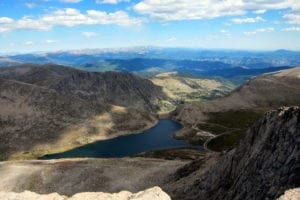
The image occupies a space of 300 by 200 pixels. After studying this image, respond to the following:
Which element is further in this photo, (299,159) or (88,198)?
(88,198)

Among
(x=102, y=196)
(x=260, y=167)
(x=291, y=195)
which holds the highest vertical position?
(x=291, y=195)

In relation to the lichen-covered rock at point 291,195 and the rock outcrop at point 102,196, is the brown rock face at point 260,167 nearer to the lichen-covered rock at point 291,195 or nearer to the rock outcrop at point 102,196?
the lichen-covered rock at point 291,195

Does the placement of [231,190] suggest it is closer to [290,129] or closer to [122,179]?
[290,129]

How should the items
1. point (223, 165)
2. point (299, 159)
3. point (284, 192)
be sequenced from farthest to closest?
point (223, 165)
point (299, 159)
point (284, 192)

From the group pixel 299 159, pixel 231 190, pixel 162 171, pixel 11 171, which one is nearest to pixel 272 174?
pixel 299 159

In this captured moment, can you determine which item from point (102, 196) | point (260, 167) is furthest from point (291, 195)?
point (102, 196)

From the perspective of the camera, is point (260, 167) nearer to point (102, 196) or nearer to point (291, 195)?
point (291, 195)

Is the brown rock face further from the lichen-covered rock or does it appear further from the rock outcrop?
the rock outcrop

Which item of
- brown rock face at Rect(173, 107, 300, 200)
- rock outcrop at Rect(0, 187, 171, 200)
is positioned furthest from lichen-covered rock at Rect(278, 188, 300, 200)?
rock outcrop at Rect(0, 187, 171, 200)
